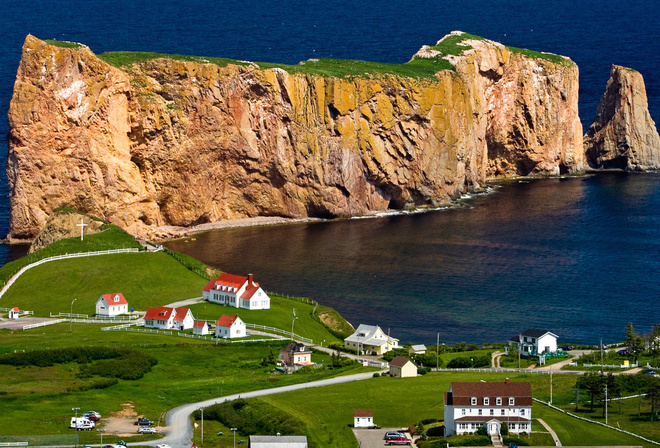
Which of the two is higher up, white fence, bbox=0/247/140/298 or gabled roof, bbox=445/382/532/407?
white fence, bbox=0/247/140/298

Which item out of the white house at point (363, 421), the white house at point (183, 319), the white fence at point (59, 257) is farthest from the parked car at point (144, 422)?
the white fence at point (59, 257)

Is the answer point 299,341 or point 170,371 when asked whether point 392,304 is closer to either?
point 299,341

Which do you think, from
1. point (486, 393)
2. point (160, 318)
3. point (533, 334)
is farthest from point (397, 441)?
point (160, 318)

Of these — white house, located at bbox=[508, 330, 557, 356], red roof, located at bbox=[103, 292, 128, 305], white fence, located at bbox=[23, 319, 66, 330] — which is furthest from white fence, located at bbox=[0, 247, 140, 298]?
white house, located at bbox=[508, 330, 557, 356]

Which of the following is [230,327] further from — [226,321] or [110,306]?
[110,306]

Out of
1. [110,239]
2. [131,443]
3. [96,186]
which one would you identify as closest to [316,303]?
[110,239]

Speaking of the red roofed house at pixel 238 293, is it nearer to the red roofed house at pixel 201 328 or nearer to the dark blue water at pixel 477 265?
the dark blue water at pixel 477 265

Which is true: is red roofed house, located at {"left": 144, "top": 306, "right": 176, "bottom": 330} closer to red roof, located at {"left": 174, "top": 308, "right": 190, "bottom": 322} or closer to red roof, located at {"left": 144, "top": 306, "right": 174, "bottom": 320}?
red roof, located at {"left": 144, "top": 306, "right": 174, "bottom": 320}
